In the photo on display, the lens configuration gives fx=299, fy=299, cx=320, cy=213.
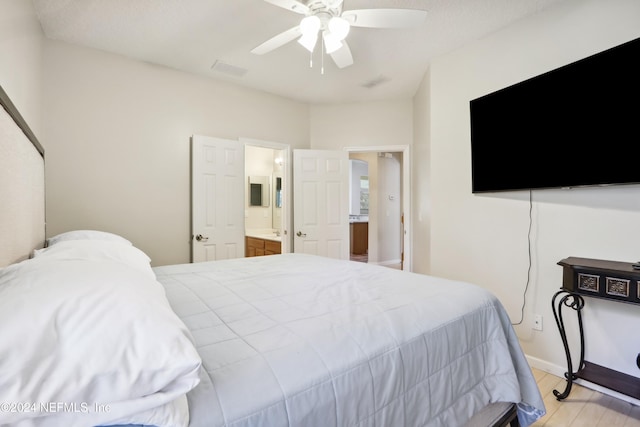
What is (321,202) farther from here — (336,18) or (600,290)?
(600,290)

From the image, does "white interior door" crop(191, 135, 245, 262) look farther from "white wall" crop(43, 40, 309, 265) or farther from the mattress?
the mattress

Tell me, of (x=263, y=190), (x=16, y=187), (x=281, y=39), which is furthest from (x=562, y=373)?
(x=263, y=190)

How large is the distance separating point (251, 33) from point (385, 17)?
4.13 ft

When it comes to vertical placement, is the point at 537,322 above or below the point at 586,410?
above

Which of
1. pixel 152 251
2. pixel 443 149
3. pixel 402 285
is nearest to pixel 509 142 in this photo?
pixel 443 149

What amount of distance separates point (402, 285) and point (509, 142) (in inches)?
64.9

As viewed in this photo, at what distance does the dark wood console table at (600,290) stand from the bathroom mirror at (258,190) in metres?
4.51

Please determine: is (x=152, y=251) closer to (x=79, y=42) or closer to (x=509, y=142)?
(x=79, y=42)

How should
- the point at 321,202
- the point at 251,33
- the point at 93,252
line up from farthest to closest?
1. the point at 321,202
2. the point at 251,33
3. the point at 93,252

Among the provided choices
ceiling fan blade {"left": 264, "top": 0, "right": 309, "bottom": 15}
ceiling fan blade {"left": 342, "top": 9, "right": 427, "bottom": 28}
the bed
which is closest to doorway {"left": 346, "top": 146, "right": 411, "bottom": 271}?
ceiling fan blade {"left": 342, "top": 9, "right": 427, "bottom": 28}

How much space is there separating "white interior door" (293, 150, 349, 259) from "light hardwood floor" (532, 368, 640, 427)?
264 cm

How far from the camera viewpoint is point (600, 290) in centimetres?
176

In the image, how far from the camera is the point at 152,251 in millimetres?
3084

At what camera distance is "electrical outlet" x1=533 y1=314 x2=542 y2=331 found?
2.30 m
